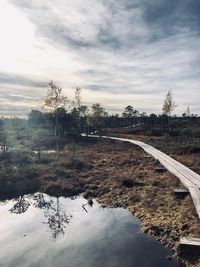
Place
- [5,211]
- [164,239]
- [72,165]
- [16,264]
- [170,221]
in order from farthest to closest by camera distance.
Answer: [72,165] → [5,211] → [170,221] → [164,239] → [16,264]

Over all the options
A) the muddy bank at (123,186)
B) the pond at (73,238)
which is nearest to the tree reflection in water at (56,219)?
the pond at (73,238)

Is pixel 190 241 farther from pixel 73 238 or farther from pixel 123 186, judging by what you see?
pixel 123 186

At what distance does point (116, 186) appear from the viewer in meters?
33.2

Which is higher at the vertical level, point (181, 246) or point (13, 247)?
point (181, 246)

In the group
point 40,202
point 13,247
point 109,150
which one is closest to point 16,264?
point 13,247

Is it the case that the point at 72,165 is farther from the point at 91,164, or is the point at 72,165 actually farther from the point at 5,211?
the point at 5,211

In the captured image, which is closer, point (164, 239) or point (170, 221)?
point (164, 239)

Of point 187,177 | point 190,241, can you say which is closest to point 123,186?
point 187,177

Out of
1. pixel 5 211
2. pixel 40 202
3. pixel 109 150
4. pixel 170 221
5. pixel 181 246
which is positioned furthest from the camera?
pixel 109 150

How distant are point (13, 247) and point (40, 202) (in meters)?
10.9

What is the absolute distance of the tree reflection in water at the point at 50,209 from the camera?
24.6 meters

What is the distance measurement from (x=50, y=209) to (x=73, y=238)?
26.8 ft

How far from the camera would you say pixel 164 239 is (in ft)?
65.4

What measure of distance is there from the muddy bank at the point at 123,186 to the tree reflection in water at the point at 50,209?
166 cm
